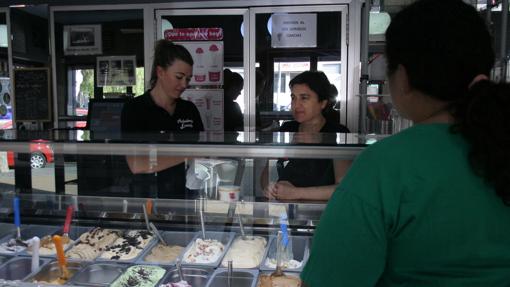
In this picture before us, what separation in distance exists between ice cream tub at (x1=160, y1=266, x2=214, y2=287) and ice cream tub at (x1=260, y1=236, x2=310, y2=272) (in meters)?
0.24

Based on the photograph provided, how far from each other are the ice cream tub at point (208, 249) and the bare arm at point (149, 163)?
1.27 ft

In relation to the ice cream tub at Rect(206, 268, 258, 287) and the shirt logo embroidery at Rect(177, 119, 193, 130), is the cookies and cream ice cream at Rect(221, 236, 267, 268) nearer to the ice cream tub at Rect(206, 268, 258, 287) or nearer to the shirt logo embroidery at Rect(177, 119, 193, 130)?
the ice cream tub at Rect(206, 268, 258, 287)

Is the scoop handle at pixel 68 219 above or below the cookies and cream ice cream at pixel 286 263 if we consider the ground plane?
above

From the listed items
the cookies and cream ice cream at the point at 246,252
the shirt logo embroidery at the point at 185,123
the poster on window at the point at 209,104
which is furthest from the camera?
the poster on window at the point at 209,104

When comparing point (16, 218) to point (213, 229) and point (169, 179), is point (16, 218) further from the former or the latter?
point (213, 229)

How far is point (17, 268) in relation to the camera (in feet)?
6.51

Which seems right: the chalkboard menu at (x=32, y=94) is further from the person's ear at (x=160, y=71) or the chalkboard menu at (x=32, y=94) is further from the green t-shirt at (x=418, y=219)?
the green t-shirt at (x=418, y=219)

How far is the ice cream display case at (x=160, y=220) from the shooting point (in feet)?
5.68

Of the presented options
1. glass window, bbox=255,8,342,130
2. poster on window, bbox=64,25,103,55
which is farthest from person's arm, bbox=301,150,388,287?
poster on window, bbox=64,25,103,55

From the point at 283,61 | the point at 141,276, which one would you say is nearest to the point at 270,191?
the point at 141,276

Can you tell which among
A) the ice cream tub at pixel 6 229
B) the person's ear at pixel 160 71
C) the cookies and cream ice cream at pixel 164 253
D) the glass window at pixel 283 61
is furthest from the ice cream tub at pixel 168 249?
the glass window at pixel 283 61

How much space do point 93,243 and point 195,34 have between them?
2715 millimetres

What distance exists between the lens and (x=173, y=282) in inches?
73.9

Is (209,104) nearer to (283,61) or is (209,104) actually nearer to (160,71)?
(283,61)
